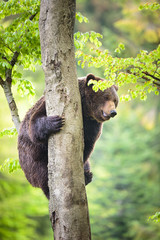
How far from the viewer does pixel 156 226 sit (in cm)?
1071

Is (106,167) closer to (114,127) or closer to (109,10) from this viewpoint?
(114,127)

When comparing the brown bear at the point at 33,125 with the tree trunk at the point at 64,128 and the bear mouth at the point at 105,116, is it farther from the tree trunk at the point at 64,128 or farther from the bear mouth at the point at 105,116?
the tree trunk at the point at 64,128

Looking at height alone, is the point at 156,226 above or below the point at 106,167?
below

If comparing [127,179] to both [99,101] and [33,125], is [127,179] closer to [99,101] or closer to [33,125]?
[99,101]

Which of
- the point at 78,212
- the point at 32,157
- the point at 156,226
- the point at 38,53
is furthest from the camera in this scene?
the point at 156,226

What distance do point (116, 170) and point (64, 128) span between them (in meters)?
10.8

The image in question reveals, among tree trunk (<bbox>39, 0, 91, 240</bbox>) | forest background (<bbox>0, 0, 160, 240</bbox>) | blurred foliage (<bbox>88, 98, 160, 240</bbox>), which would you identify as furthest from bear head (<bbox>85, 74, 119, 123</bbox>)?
blurred foliage (<bbox>88, 98, 160, 240</bbox>)

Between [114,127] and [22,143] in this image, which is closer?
[22,143]

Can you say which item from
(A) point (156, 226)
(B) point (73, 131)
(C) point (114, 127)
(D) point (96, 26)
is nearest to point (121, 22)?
(D) point (96, 26)

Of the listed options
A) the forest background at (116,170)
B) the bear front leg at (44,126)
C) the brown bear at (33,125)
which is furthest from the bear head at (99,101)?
the forest background at (116,170)

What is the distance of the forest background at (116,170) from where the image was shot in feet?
31.1

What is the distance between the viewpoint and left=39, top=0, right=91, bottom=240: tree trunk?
221 centimetres

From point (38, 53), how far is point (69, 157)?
212 cm

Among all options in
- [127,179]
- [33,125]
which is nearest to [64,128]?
[33,125]
